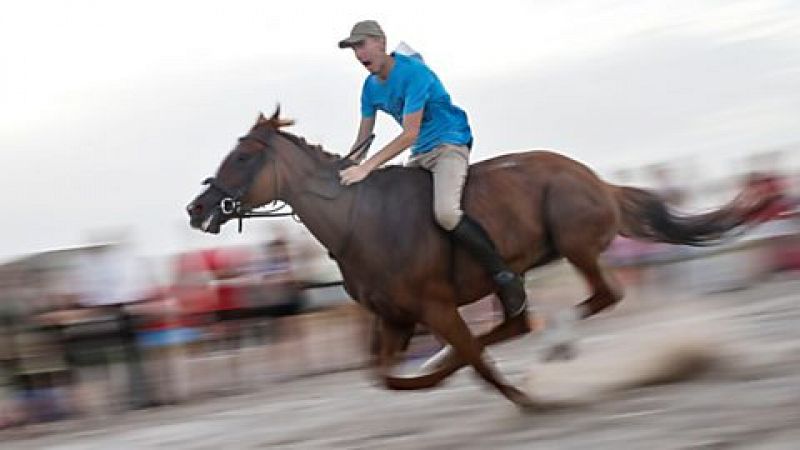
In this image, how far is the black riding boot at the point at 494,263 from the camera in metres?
8.88

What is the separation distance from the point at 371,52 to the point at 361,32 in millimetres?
128

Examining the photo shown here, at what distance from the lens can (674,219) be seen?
10430mm

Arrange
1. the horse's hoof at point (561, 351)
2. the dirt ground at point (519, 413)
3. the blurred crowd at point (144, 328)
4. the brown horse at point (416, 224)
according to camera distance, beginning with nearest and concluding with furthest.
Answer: the dirt ground at point (519, 413)
the brown horse at point (416, 224)
the horse's hoof at point (561, 351)
the blurred crowd at point (144, 328)

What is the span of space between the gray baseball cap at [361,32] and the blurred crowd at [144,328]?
4.95m

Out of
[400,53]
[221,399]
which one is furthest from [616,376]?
[221,399]

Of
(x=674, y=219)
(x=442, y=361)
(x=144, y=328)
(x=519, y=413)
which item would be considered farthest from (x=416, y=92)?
(x=144, y=328)

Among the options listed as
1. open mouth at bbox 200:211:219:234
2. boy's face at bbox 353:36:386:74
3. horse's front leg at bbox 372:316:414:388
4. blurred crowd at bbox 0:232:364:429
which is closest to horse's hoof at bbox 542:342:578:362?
horse's front leg at bbox 372:316:414:388

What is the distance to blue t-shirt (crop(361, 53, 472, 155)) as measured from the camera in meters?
8.98

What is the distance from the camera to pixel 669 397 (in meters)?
8.99

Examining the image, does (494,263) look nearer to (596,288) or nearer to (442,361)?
(442,361)

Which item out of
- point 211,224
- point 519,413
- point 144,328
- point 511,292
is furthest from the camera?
point 144,328

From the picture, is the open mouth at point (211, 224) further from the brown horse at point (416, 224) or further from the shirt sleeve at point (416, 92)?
the shirt sleeve at point (416, 92)

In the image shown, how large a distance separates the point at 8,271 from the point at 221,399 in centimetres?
210

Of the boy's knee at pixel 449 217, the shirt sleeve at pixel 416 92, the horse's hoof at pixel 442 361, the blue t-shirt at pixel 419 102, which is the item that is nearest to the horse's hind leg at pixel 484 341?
the horse's hoof at pixel 442 361
